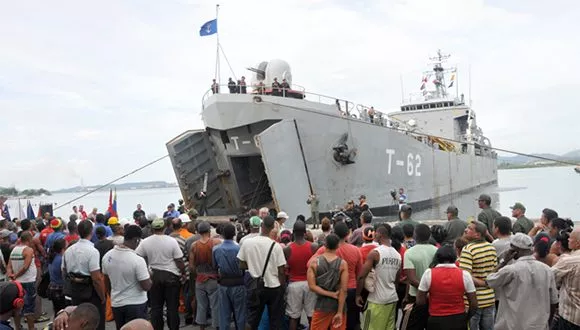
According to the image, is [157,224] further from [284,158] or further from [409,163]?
[409,163]

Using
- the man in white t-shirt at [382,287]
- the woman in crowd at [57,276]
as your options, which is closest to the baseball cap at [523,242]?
the man in white t-shirt at [382,287]

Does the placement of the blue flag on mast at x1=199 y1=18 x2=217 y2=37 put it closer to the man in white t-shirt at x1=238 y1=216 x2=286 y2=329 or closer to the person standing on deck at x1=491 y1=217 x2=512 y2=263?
the man in white t-shirt at x1=238 y1=216 x2=286 y2=329

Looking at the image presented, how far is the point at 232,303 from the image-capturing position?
5.59m

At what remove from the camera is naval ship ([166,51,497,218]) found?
14.1 meters

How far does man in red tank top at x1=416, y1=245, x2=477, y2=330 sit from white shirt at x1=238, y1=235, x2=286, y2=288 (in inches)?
66.1

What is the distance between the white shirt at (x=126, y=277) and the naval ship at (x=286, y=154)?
27.6 ft

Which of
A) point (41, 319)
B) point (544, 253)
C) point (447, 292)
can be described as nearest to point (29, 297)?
point (41, 319)

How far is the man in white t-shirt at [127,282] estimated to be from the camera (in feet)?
15.8

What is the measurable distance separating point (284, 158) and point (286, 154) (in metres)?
0.16

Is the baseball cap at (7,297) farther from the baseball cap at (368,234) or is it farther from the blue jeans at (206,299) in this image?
the baseball cap at (368,234)

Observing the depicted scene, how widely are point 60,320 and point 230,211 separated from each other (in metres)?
14.6

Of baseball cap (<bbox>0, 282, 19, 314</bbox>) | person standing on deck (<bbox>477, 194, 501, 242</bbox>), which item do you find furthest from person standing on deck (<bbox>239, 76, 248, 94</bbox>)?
baseball cap (<bbox>0, 282, 19, 314</bbox>)

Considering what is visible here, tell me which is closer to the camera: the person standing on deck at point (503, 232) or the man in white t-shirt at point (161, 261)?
the person standing on deck at point (503, 232)

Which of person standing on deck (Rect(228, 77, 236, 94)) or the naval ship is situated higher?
person standing on deck (Rect(228, 77, 236, 94))
